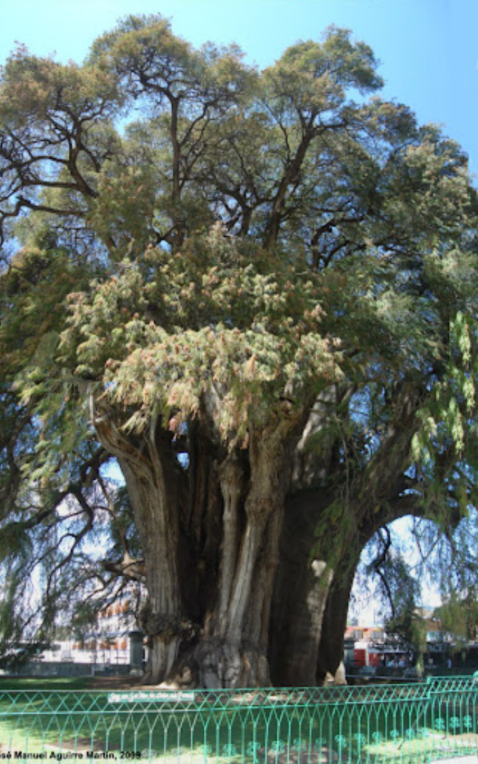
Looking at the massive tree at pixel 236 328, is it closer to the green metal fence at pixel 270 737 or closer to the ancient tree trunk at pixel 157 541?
the ancient tree trunk at pixel 157 541

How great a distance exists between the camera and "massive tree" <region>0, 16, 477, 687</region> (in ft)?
33.6

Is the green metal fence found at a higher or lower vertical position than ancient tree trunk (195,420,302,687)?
lower

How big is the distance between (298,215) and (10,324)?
260 inches

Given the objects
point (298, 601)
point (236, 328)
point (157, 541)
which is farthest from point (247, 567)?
point (236, 328)

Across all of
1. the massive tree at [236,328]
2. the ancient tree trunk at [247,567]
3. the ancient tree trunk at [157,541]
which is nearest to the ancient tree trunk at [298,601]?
the massive tree at [236,328]

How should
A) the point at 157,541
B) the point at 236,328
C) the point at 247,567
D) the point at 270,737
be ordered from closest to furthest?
the point at 270,737 < the point at 236,328 < the point at 247,567 < the point at 157,541

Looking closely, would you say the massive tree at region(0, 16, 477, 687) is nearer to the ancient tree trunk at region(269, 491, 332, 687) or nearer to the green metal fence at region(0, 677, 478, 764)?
the ancient tree trunk at region(269, 491, 332, 687)

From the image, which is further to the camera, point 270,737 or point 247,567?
point 247,567

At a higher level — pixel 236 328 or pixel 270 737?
pixel 236 328

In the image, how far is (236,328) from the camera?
9.45 meters

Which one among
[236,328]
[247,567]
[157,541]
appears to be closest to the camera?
[236,328]

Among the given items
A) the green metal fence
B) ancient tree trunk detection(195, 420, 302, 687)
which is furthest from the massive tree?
the green metal fence

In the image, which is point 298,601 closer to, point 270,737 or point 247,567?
point 247,567

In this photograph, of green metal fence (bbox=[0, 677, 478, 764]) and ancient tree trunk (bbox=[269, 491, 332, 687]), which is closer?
green metal fence (bbox=[0, 677, 478, 764])
